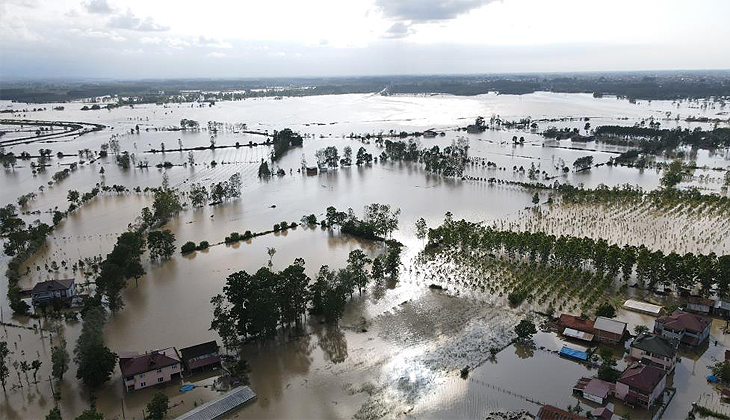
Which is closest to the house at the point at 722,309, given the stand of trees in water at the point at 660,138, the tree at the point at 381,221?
the tree at the point at 381,221

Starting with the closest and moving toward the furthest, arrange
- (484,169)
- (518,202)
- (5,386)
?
(5,386)
(518,202)
(484,169)

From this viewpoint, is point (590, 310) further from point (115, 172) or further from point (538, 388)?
point (115, 172)

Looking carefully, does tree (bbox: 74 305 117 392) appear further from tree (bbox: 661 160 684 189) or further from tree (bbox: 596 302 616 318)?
tree (bbox: 661 160 684 189)

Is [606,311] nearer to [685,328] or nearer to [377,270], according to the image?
[685,328]

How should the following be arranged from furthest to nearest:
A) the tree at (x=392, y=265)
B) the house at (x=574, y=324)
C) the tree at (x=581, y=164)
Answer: the tree at (x=581, y=164) → the tree at (x=392, y=265) → the house at (x=574, y=324)

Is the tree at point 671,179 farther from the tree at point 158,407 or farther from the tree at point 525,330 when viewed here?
the tree at point 158,407

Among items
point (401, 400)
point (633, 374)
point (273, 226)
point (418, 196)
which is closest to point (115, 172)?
point (273, 226)

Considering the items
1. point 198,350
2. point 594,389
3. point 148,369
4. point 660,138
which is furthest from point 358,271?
point 660,138

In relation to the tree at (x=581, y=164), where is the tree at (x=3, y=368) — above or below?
A: below
